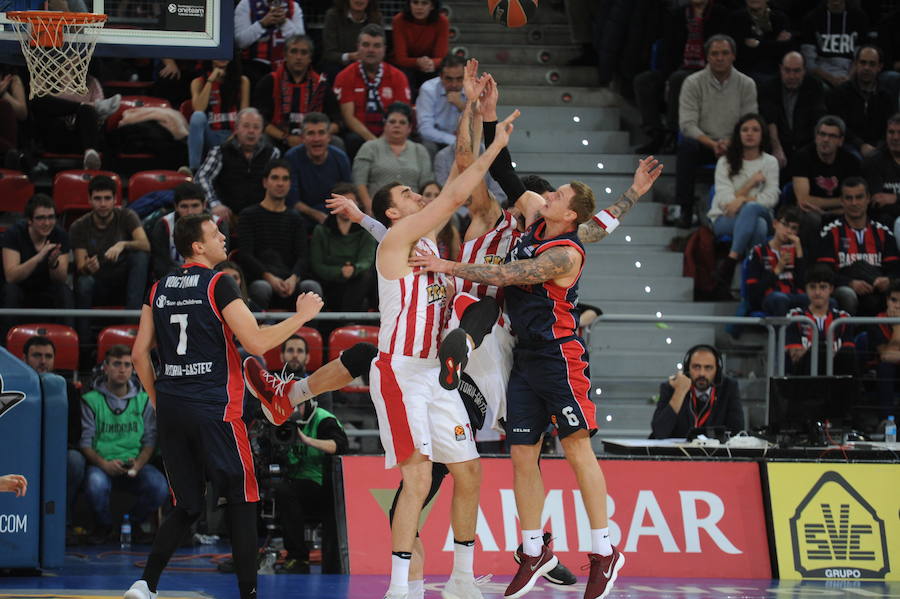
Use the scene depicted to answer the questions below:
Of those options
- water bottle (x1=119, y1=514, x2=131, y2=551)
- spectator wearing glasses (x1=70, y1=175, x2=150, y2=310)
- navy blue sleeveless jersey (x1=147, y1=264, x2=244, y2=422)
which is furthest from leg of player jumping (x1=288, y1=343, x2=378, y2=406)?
spectator wearing glasses (x1=70, y1=175, x2=150, y2=310)

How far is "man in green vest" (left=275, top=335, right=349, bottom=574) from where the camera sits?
930 cm

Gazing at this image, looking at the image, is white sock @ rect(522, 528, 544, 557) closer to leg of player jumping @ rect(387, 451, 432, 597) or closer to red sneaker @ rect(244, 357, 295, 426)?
leg of player jumping @ rect(387, 451, 432, 597)

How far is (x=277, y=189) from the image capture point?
12.0 meters

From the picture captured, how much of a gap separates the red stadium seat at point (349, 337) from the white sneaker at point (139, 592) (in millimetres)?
4309

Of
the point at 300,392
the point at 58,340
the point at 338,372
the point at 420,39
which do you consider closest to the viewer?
the point at 338,372

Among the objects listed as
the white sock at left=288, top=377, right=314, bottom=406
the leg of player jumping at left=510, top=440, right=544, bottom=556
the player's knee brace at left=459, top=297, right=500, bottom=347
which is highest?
the player's knee brace at left=459, top=297, right=500, bottom=347

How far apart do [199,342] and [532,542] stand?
7.44 ft

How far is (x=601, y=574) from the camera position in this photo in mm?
7465

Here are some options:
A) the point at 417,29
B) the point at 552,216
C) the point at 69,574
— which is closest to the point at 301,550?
the point at 69,574

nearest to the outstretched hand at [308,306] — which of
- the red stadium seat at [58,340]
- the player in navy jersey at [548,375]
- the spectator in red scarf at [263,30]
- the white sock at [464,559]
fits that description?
the player in navy jersey at [548,375]

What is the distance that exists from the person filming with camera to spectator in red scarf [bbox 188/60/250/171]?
18.1ft

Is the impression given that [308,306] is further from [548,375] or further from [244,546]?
[548,375]

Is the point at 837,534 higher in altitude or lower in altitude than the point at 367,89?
lower

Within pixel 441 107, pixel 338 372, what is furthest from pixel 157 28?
pixel 441 107
